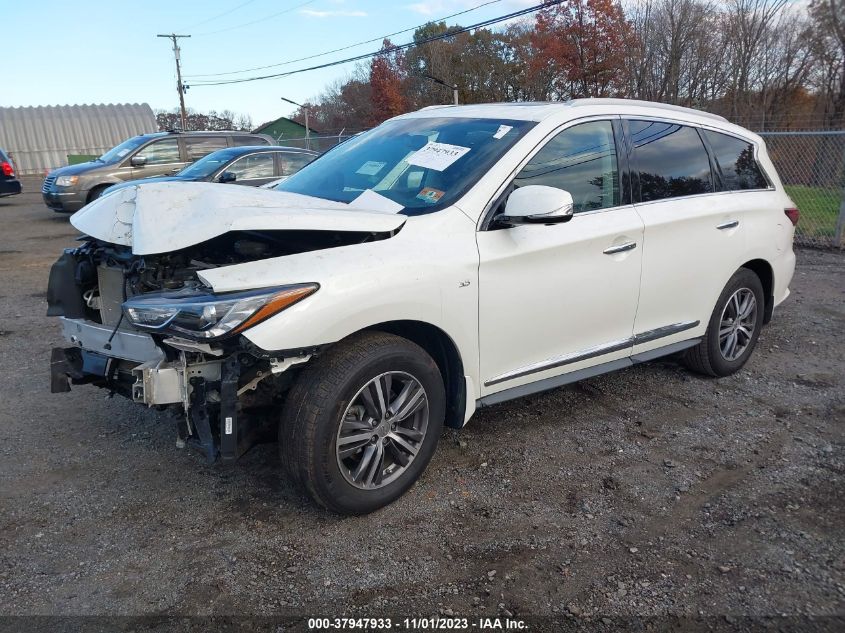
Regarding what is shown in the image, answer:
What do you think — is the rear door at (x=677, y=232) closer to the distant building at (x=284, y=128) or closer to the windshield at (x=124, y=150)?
the windshield at (x=124, y=150)

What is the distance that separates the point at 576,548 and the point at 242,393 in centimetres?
160

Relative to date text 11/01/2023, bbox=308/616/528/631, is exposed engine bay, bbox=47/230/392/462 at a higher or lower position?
higher

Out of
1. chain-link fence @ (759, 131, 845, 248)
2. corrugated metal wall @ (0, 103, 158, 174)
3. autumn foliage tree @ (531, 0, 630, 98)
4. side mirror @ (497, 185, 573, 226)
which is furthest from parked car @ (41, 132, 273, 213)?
corrugated metal wall @ (0, 103, 158, 174)

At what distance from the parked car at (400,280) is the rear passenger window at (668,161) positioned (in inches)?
0.6

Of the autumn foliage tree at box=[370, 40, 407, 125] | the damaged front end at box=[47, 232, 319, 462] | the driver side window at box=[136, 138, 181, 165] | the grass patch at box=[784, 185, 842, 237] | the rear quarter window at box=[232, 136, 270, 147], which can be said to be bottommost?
the grass patch at box=[784, 185, 842, 237]

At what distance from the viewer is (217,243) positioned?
Result: 3.22 m

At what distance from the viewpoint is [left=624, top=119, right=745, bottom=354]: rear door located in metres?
4.03

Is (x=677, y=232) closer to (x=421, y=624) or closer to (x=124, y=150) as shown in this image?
(x=421, y=624)

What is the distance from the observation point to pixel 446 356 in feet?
10.9

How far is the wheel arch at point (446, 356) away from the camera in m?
3.19

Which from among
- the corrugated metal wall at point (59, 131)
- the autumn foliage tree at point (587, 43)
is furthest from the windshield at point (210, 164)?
the corrugated metal wall at point (59, 131)

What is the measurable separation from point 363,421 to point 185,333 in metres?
0.88

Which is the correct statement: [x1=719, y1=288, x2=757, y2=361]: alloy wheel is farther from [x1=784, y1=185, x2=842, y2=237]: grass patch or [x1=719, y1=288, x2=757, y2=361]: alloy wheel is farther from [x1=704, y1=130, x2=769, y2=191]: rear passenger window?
[x1=784, y1=185, x2=842, y2=237]: grass patch

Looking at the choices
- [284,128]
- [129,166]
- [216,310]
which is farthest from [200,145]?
[284,128]
